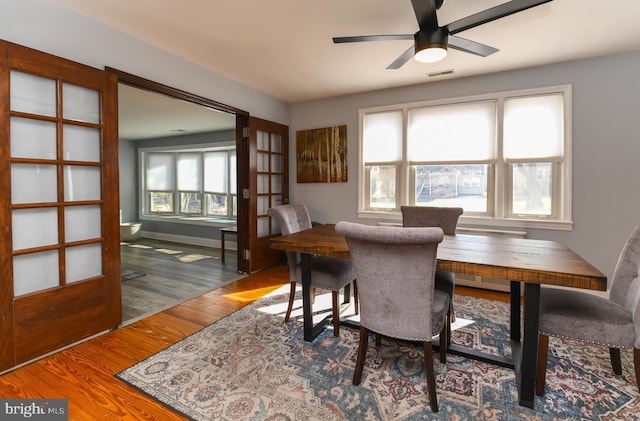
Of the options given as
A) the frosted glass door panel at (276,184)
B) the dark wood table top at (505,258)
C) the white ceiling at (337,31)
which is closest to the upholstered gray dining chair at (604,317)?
the dark wood table top at (505,258)

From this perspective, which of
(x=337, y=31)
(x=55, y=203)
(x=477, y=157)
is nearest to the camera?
(x=55, y=203)

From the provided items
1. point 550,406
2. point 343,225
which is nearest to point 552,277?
point 550,406

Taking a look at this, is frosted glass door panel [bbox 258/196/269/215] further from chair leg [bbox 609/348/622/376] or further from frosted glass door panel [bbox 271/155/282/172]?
chair leg [bbox 609/348/622/376]

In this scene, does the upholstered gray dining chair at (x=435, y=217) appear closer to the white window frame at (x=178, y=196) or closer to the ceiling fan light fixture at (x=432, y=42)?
the ceiling fan light fixture at (x=432, y=42)

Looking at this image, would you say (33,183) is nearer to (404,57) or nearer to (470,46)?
(404,57)

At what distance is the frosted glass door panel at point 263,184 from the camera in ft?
13.7

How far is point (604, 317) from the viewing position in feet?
5.23

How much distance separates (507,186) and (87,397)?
4128 millimetres

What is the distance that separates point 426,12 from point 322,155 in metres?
2.80

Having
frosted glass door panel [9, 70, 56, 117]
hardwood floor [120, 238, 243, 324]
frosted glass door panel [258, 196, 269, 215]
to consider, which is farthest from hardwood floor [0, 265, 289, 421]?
frosted glass door panel [9, 70, 56, 117]

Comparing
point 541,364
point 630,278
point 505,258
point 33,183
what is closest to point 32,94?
point 33,183

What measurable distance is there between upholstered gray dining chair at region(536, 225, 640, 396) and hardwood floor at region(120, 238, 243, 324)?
307 cm

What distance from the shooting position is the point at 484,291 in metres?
3.40

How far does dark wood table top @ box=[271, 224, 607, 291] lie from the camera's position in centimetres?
141
